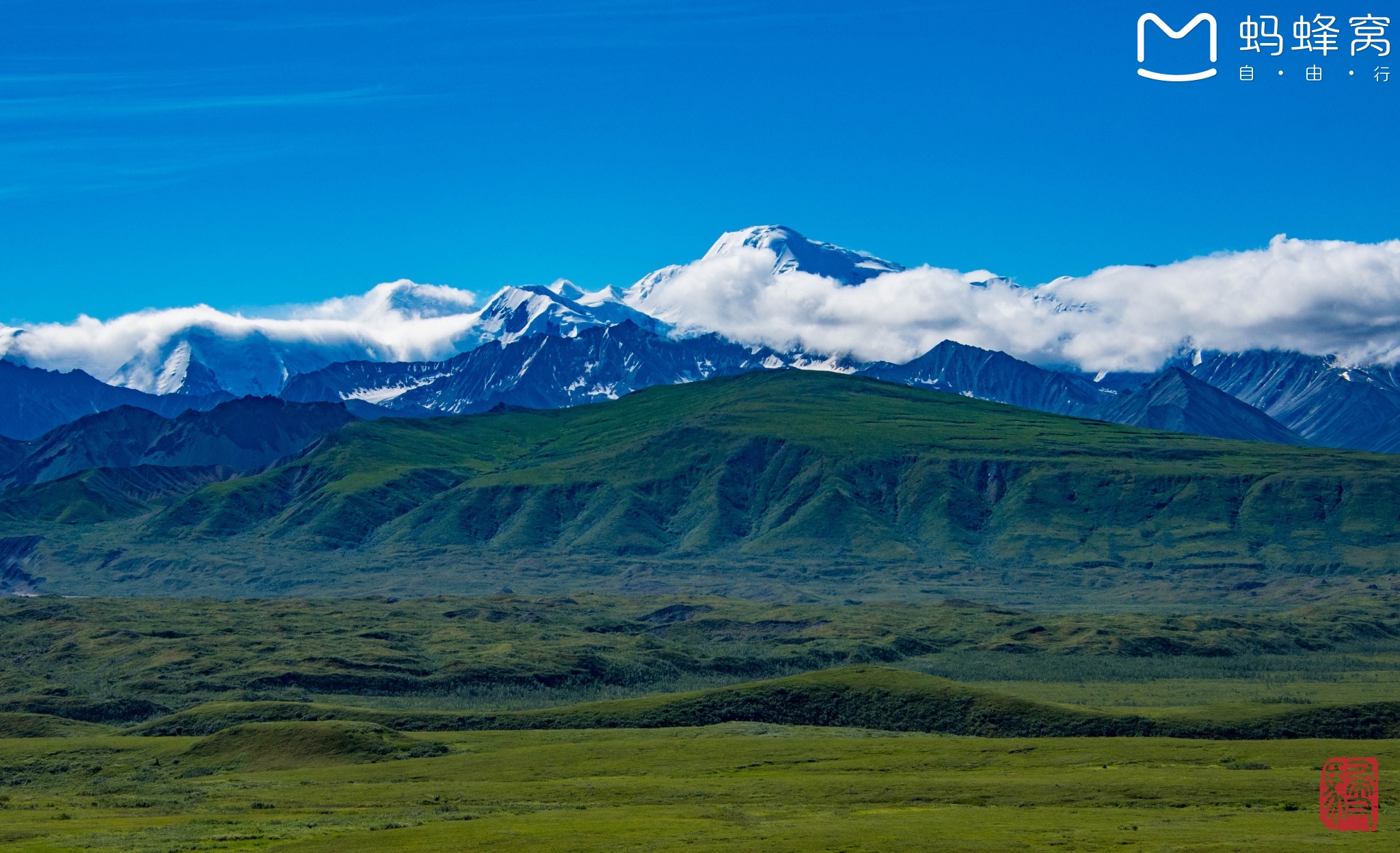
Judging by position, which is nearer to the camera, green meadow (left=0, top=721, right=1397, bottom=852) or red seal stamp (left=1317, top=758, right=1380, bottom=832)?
green meadow (left=0, top=721, right=1397, bottom=852)

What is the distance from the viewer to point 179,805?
15975cm

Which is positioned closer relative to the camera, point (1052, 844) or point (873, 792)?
point (1052, 844)

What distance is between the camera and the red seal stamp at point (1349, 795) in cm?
12612

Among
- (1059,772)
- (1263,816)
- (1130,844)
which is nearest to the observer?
(1130,844)

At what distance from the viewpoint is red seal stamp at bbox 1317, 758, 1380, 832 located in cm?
12612

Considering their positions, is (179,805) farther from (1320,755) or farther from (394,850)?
(1320,755)

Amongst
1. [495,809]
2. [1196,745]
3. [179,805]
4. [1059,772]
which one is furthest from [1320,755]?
[179,805]

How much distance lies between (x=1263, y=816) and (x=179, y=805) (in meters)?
105

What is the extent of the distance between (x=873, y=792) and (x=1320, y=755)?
6070 centimetres

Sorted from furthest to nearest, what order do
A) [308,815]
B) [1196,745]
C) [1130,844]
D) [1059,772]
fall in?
1. [1196,745]
2. [1059,772]
3. [308,815]
4. [1130,844]

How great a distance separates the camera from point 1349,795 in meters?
146

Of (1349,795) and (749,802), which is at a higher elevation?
(1349,795)

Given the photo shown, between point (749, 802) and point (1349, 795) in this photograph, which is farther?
point (749, 802)

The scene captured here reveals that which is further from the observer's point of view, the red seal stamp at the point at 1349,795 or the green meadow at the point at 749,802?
the red seal stamp at the point at 1349,795
